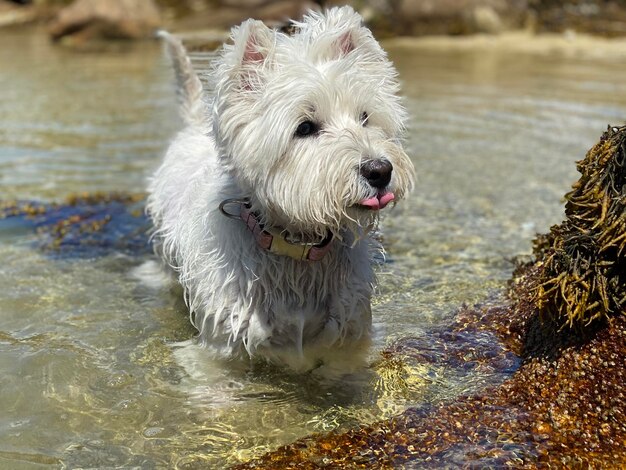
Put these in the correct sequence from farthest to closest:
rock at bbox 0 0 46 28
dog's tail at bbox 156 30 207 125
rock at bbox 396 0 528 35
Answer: rock at bbox 0 0 46 28
rock at bbox 396 0 528 35
dog's tail at bbox 156 30 207 125

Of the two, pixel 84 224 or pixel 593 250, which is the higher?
pixel 593 250

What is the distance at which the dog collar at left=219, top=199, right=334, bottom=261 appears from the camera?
4227mm

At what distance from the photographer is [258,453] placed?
393 cm

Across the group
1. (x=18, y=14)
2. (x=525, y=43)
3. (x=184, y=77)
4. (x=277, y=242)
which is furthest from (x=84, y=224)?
(x=18, y=14)

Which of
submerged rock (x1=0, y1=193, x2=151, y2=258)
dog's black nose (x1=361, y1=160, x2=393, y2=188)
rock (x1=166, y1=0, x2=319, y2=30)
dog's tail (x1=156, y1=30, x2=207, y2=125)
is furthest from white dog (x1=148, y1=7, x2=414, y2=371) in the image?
rock (x1=166, y1=0, x2=319, y2=30)

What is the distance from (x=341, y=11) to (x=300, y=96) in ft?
2.35

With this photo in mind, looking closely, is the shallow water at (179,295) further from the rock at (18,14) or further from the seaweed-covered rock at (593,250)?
the rock at (18,14)

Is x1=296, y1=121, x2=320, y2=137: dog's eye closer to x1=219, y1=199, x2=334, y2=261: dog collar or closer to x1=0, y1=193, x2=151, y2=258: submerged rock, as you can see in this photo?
x1=219, y1=199, x2=334, y2=261: dog collar

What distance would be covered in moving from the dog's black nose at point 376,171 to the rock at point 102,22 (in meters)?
→ 21.5

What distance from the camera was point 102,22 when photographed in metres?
23.7

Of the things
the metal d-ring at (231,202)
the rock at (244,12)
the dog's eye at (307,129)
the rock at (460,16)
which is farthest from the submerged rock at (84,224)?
the rock at (460,16)

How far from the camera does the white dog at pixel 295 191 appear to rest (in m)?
3.80

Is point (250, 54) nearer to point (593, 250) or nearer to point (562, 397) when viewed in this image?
point (593, 250)

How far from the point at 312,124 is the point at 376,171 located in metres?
0.46
